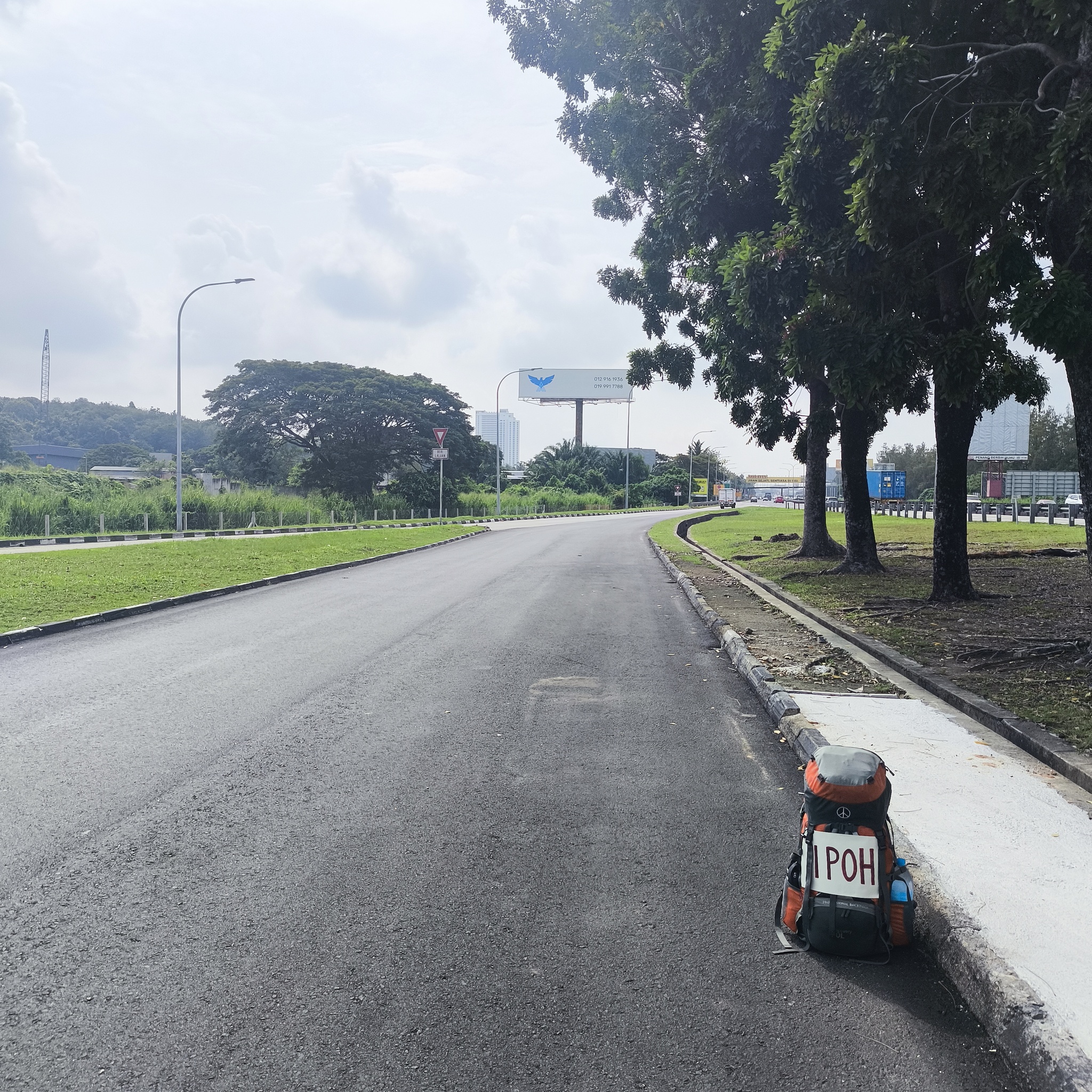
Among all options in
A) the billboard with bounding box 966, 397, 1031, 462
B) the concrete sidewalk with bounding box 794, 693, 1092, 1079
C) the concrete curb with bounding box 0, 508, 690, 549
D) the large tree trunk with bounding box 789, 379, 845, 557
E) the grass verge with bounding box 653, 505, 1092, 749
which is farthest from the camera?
the billboard with bounding box 966, 397, 1031, 462

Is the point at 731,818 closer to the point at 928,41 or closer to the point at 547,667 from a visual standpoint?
the point at 547,667

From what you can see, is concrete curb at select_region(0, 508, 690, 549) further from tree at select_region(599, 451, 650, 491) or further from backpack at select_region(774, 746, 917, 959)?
tree at select_region(599, 451, 650, 491)

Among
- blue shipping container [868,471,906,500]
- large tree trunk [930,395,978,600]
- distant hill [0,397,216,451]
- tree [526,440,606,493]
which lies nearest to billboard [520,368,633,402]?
tree [526,440,606,493]

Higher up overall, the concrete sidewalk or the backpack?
the backpack

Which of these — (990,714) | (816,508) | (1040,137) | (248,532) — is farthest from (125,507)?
(990,714)

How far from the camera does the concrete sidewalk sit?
323cm

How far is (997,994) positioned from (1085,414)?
717 centimetres

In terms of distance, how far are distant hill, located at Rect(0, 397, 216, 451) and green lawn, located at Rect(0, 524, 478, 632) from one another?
96.5m

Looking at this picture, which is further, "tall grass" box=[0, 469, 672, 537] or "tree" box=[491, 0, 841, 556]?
"tall grass" box=[0, 469, 672, 537]

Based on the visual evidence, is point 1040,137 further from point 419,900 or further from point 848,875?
point 419,900

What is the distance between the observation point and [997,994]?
3053mm

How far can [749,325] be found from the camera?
15.5 metres

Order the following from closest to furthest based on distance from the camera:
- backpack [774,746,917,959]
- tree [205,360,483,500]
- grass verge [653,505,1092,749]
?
1. backpack [774,746,917,959]
2. grass verge [653,505,1092,749]
3. tree [205,360,483,500]

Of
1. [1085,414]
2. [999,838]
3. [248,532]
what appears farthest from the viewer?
[248,532]
